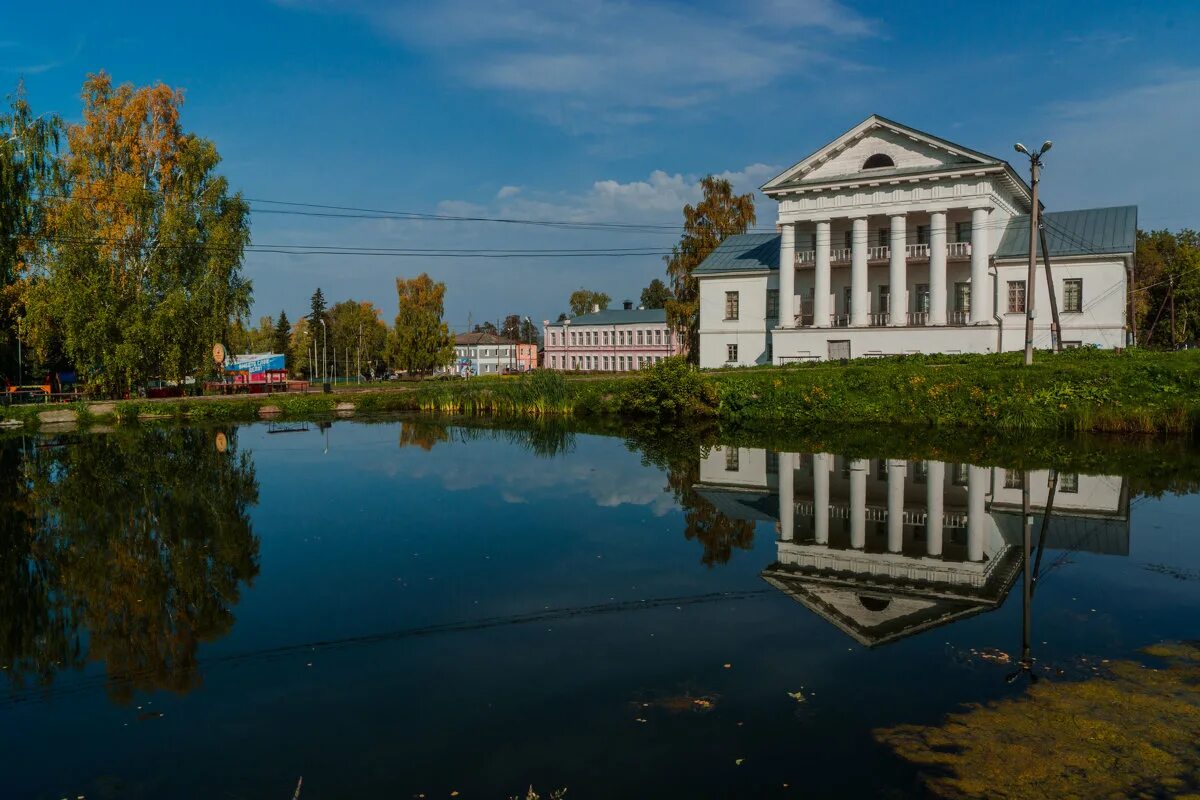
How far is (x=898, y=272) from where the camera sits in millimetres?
41469

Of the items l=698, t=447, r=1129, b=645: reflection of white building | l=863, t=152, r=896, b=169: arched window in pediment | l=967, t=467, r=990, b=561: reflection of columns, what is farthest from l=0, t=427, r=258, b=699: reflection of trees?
l=863, t=152, r=896, b=169: arched window in pediment

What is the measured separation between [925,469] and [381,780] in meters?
16.5

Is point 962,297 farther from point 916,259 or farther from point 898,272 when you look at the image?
point 898,272

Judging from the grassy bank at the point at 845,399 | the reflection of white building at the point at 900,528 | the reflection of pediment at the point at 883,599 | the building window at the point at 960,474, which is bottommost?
the reflection of pediment at the point at 883,599

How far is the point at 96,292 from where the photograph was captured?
123 ft

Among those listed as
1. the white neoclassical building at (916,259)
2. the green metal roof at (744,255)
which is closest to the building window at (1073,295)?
the white neoclassical building at (916,259)

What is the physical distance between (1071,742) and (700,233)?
172ft

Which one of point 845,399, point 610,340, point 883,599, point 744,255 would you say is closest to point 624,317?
point 610,340

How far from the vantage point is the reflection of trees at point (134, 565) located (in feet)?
26.6

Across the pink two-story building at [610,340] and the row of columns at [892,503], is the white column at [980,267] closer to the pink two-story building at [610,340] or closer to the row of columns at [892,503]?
the row of columns at [892,503]

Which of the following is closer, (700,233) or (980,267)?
(980,267)

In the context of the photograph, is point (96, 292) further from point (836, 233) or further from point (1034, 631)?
point (1034, 631)

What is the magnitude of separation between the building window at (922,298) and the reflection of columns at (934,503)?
1022 inches

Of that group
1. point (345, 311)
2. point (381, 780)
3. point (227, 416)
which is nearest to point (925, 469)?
point (381, 780)
